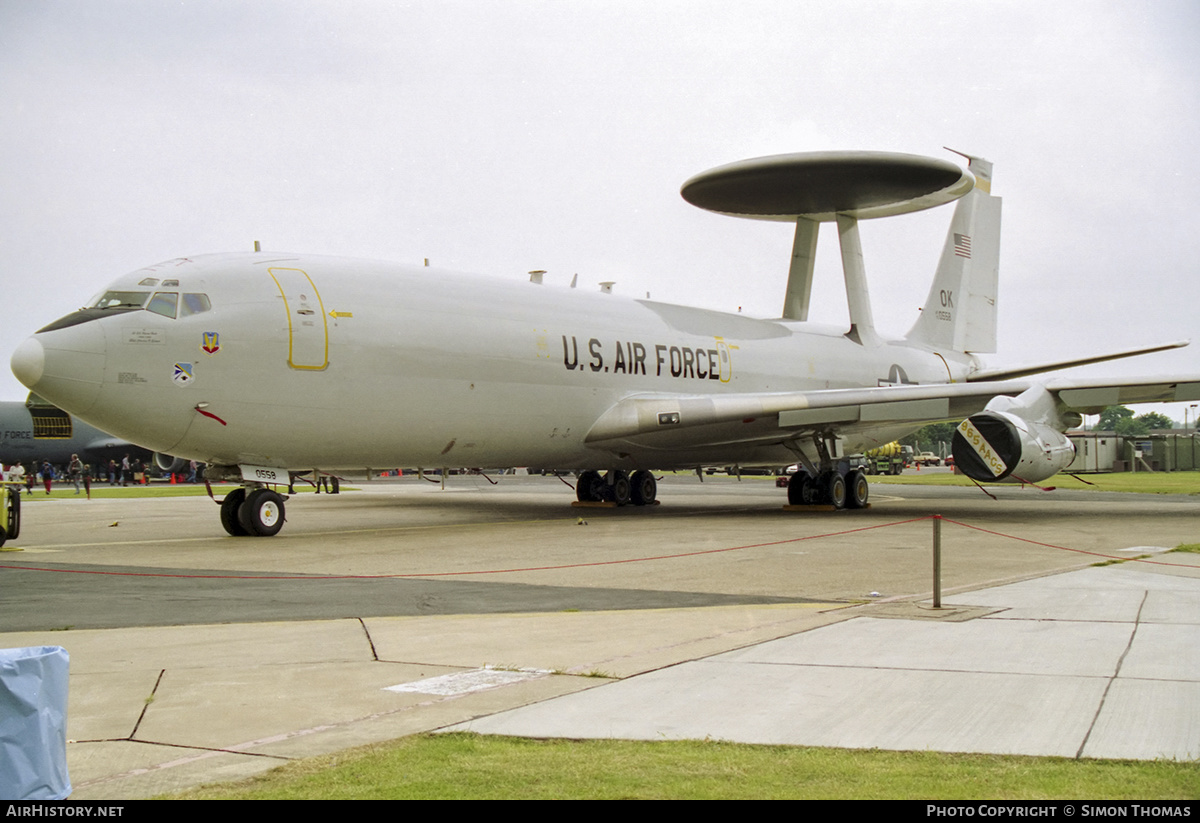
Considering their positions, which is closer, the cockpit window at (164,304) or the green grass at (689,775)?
the green grass at (689,775)

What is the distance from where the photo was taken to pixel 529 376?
59.8ft

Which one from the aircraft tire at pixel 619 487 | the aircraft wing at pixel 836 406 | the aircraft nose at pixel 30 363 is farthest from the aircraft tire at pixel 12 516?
the aircraft tire at pixel 619 487

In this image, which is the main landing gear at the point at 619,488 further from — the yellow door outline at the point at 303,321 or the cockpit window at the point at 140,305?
the cockpit window at the point at 140,305

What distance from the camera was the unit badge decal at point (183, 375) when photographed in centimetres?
1384

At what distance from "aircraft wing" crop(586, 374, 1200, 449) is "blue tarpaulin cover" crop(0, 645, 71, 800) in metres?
16.7

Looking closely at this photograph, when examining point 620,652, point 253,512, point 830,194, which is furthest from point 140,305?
point 830,194

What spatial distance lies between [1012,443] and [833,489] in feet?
16.2

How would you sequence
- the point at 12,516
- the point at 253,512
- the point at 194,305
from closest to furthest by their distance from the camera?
the point at 194,305 < the point at 12,516 < the point at 253,512

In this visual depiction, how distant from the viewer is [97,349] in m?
13.3

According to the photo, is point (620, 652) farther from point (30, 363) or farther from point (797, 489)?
point (797, 489)

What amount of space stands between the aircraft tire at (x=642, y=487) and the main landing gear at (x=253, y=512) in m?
10.4

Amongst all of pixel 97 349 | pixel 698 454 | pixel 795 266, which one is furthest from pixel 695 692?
pixel 795 266
